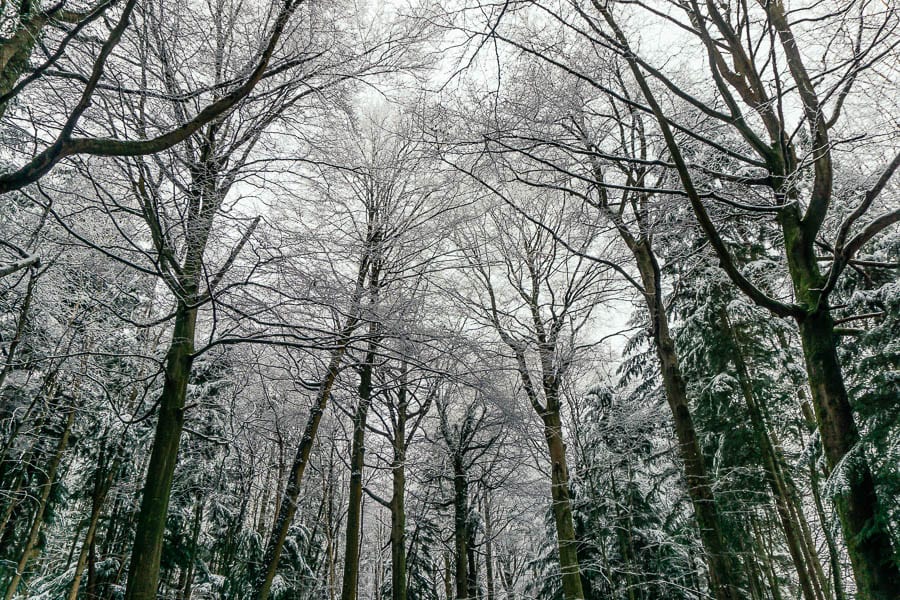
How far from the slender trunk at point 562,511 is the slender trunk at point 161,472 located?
4472 millimetres

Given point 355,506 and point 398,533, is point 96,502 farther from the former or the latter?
point 398,533

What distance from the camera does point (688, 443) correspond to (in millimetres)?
4672

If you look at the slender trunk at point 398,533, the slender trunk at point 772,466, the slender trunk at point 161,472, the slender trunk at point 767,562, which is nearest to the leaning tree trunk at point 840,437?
the slender trunk at point 161,472

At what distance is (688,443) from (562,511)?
2322 mm

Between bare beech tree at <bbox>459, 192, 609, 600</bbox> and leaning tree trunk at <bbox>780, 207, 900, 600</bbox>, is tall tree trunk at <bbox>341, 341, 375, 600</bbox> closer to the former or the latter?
bare beech tree at <bbox>459, 192, 609, 600</bbox>

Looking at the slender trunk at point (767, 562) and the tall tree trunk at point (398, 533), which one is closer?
the tall tree trunk at point (398, 533)

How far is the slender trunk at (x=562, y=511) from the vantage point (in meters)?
5.92

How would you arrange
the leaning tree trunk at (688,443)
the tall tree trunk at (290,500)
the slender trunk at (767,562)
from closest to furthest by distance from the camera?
1. the leaning tree trunk at (688,443)
2. the tall tree trunk at (290,500)
3. the slender trunk at (767,562)

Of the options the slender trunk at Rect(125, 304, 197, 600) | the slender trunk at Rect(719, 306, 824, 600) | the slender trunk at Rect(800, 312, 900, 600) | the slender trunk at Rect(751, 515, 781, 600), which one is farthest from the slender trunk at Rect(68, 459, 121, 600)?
the slender trunk at Rect(751, 515, 781, 600)

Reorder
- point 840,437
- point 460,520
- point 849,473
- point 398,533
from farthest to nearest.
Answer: point 460,520 < point 398,533 < point 840,437 < point 849,473

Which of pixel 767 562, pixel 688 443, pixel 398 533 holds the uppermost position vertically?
pixel 688 443

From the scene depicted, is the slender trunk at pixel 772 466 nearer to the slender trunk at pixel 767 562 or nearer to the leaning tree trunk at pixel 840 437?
the slender trunk at pixel 767 562

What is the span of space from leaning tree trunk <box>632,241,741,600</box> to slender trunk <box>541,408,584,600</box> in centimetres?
170

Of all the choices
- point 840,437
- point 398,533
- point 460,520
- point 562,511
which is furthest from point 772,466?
point 398,533
